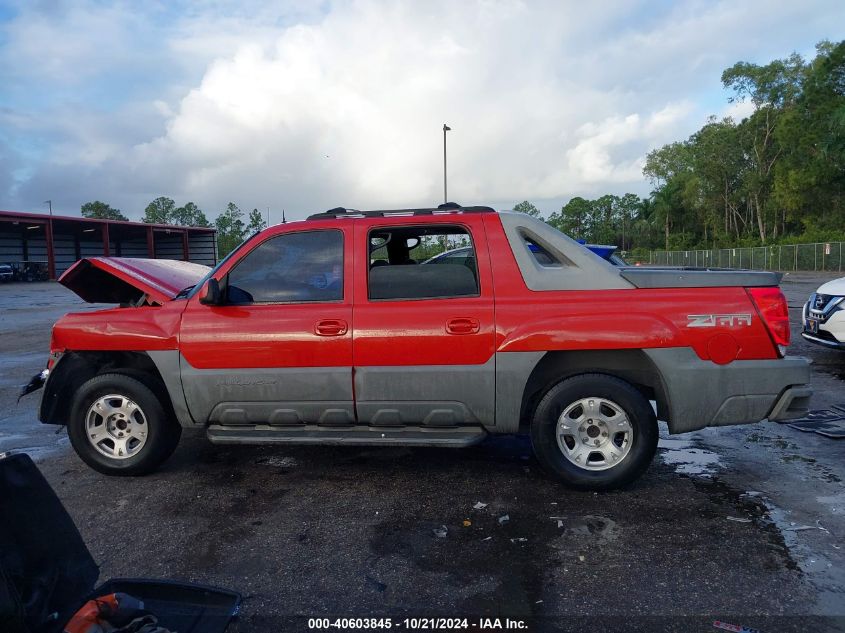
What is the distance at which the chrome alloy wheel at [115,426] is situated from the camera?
457cm

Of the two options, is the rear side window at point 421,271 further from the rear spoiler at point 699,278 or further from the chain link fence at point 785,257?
the chain link fence at point 785,257

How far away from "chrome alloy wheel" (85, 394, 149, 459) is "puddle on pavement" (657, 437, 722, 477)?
404cm

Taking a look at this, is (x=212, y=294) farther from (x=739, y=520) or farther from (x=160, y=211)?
(x=160, y=211)

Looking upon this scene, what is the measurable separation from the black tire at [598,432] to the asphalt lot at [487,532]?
14 centimetres

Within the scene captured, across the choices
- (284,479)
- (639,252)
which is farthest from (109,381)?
(639,252)

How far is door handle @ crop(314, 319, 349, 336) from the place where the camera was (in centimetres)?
421

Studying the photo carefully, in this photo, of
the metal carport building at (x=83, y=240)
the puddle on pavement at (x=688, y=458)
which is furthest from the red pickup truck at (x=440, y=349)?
the metal carport building at (x=83, y=240)

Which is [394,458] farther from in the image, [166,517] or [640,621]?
[640,621]

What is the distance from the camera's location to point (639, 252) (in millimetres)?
76625

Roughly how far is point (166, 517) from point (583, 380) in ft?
9.38

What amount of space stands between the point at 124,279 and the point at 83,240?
2323 inches

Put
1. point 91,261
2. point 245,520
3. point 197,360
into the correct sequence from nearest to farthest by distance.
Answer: point 245,520 < point 197,360 < point 91,261

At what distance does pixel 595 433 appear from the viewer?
13.6 feet

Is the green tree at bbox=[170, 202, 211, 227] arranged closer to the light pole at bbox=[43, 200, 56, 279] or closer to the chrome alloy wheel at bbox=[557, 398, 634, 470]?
the light pole at bbox=[43, 200, 56, 279]
